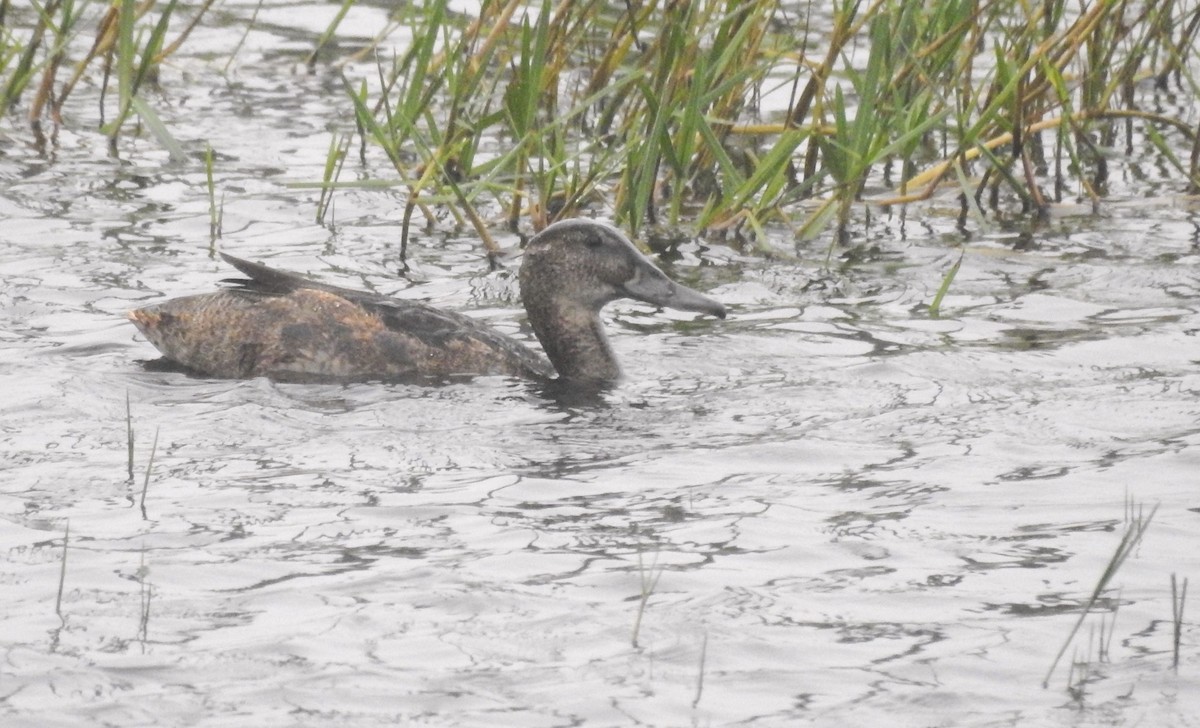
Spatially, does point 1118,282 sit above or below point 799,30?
below

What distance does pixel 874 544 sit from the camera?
5426 millimetres

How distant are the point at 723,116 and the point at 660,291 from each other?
6.21 feet

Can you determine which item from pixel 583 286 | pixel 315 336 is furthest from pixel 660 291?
pixel 315 336

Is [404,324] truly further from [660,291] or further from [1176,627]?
[1176,627]

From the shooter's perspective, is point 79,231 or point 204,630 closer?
point 204,630

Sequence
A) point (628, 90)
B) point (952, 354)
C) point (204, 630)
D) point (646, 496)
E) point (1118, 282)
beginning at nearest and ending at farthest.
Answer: point (204, 630), point (646, 496), point (952, 354), point (1118, 282), point (628, 90)

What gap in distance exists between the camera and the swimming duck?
7.38 metres

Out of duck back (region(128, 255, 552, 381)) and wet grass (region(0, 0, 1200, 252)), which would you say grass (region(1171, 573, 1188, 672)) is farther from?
wet grass (region(0, 0, 1200, 252))

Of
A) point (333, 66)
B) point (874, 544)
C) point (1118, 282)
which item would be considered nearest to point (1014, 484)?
point (874, 544)

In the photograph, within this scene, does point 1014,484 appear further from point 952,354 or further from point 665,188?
point 665,188

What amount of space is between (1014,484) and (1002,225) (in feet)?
13.0

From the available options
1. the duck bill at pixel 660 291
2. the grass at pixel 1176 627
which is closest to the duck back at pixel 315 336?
the duck bill at pixel 660 291

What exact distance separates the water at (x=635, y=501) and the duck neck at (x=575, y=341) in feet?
0.41

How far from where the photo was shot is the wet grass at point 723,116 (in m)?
8.27
